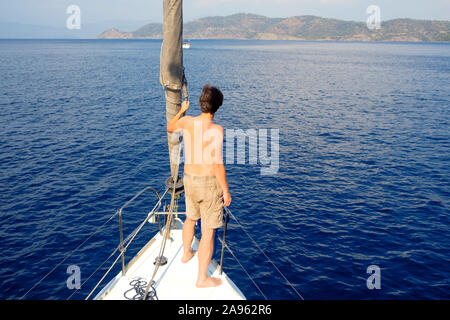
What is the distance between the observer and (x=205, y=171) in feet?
16.2

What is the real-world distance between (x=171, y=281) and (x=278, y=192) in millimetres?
14443

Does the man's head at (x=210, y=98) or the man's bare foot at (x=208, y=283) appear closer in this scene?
the man's head at (x=210, y=98)

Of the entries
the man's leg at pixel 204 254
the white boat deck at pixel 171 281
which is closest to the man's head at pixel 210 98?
the man's leg at pixel 204 254

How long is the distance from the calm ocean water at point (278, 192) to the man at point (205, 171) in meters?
7.24

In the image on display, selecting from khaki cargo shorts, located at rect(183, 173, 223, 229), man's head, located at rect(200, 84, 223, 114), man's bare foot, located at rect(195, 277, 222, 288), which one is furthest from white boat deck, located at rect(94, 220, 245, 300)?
man's head, located at rect(200, 84, 223, 114)

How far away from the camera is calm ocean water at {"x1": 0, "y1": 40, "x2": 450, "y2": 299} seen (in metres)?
12.3

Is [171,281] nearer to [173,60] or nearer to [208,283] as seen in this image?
[208,283]

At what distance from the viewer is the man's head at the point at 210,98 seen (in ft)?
15.1

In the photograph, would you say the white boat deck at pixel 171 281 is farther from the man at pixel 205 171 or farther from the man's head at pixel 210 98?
the man's head at pixel 210 98

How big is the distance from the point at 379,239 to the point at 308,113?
83.2ft

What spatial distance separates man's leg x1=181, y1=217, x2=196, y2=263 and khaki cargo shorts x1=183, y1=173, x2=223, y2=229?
0.46m

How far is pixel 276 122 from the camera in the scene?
34062 mm

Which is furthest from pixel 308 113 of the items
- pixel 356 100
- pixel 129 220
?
pixel 129 220
